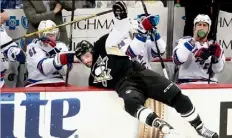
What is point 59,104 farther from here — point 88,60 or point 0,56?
point 0,56

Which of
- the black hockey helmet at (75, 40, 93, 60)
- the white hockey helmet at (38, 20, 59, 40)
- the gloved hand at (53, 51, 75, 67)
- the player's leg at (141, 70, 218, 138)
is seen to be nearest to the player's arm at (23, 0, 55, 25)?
the white hockey helmet at (38, 20, 59, 40)

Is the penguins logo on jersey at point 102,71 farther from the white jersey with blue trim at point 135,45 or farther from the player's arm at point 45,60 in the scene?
the player's arm at point 45,60

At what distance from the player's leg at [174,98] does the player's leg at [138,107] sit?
0.09m

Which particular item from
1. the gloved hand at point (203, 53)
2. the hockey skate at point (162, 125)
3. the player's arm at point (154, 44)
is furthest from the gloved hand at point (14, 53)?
the hockey skate at point (162, 125)

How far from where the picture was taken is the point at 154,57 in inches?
173

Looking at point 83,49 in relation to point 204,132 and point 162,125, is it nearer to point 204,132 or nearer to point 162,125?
point 162,125

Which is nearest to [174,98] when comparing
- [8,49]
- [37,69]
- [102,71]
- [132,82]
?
[132,82]

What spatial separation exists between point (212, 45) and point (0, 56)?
5.09 feet

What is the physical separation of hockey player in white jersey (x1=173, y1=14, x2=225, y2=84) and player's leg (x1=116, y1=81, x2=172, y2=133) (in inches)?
34.2

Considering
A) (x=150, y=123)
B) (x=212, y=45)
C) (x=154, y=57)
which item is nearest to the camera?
(x=150, y=123)

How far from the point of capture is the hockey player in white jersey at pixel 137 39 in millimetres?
3461

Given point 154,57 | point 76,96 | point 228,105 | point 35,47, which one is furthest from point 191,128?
point 35,47

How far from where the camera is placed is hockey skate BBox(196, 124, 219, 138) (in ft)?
11.1

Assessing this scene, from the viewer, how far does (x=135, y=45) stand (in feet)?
13.4
